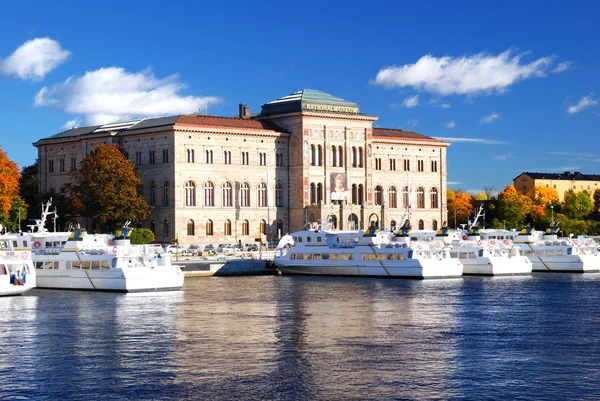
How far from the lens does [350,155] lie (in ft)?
528

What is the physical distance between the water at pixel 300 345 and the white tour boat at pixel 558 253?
32.4m

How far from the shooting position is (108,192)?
5418 inches

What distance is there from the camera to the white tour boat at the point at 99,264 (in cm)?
8556

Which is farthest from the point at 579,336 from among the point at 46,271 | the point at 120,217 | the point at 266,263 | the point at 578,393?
the point at 120,217

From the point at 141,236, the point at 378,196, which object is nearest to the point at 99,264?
the point at 141,236

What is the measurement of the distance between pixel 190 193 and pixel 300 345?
92.9 m

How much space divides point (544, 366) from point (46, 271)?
162ft

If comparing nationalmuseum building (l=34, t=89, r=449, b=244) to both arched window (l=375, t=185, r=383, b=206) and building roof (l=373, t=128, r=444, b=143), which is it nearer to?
arched window (l=375, t=185, r=383, b=206)

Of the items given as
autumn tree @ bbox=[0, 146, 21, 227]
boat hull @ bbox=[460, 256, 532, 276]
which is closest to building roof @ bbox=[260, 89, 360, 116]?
autumn tree @ bbox=[0, 146, 21, 227]

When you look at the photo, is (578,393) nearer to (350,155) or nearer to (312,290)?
(312,290)

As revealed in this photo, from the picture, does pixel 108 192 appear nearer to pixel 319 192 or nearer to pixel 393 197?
pixel 319 192

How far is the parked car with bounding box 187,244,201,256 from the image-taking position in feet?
428

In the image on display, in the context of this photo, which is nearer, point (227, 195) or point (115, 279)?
point (115, 279)

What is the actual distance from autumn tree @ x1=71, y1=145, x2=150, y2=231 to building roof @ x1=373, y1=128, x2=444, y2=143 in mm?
42236
